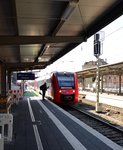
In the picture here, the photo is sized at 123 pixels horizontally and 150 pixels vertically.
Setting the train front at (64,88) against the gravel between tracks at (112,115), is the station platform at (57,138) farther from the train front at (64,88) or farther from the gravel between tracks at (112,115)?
the train front at (64,88)

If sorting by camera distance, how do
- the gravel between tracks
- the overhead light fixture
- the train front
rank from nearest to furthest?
the overhead light fixture
the gravel between tracks
the train front

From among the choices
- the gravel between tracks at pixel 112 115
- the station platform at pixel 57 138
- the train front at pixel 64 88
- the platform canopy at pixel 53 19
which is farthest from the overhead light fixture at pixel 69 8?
the train front at pixel 64 88

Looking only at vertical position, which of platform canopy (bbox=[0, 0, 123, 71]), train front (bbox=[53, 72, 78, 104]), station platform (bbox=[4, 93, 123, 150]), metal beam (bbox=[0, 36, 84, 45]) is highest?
platform canopy (bbox=[0, 0, 123, 71])

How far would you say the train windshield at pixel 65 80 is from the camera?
91.9 ft

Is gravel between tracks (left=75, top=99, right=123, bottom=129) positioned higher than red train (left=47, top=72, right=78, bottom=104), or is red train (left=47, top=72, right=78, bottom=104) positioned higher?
red train (left=47, top=72, right=78, bottom=104)

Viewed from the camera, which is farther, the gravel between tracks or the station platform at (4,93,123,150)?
the gravel between tracks

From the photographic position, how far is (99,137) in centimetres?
1045

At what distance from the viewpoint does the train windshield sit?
2800 centimetres

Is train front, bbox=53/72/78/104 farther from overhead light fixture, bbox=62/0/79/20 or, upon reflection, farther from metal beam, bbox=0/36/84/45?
overhead light fixture, bbox=62/0/79/20

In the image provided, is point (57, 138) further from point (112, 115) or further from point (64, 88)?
point (64, 88)

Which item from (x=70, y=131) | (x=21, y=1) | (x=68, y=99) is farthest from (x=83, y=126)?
(x=68, y=99)

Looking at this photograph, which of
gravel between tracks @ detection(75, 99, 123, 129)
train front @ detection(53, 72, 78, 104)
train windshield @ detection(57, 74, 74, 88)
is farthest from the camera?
train windshield @ detection(57, 74, 74, 88)

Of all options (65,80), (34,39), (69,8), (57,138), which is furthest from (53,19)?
(65,80)

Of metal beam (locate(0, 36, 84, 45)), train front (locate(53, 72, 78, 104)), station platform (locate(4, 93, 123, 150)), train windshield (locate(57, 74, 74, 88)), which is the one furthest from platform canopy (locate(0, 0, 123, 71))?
train windshield (locate(57, 74, 74, 88))
